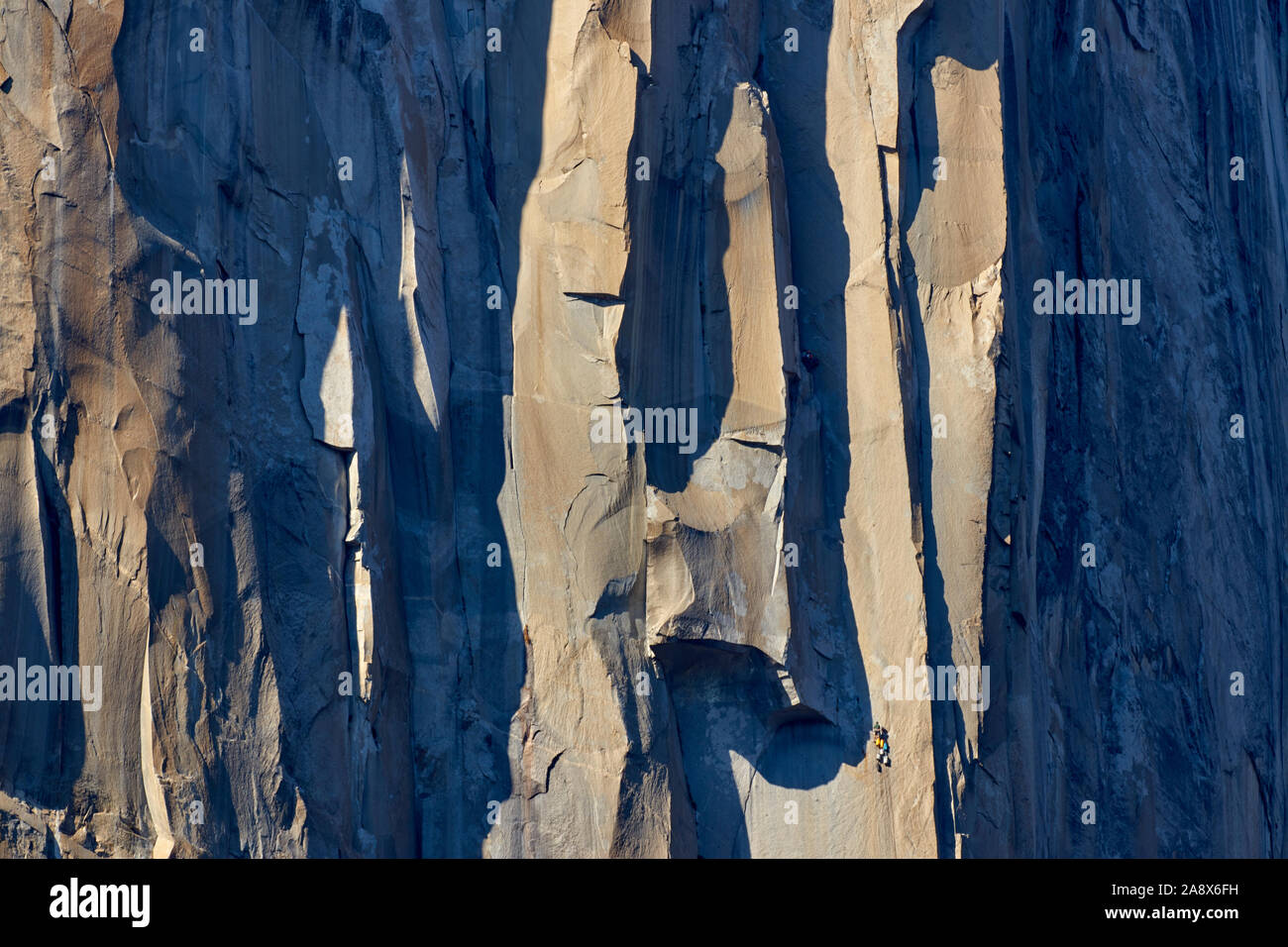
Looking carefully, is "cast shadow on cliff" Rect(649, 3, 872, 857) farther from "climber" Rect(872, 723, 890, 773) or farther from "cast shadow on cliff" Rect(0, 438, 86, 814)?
"cast shadow on cliff" Rect(0, 438, 86, 814)

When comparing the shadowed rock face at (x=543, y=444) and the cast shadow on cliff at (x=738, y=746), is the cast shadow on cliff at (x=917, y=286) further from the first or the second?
the cast shadow on cliff at (x=738, y=746)

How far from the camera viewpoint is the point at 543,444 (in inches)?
981

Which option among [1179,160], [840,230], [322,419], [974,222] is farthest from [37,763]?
[1179,160]

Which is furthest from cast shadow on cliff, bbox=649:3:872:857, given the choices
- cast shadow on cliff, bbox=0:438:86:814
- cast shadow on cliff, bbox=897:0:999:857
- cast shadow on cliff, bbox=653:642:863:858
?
cast shadow on cliff, bbox=0:438:86:814

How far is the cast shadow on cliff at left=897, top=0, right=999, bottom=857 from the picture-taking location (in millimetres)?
25672

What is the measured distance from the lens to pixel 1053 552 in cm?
2897

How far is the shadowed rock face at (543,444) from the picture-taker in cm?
2261

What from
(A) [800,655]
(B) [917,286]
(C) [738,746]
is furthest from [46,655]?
(B) [917,286]

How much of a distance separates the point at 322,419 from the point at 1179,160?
1627 cm

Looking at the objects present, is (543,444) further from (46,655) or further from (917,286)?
(46,655)

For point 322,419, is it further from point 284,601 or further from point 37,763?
point 37,763

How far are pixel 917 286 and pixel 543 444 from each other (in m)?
6.13

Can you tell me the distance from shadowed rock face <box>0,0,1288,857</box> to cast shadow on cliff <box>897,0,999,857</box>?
0.21ft

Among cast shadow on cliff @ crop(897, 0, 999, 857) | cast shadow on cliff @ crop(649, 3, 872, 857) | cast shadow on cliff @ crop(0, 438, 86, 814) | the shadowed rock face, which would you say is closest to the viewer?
cast shadow on cliff @ crop(0, 438, 86, 814)
